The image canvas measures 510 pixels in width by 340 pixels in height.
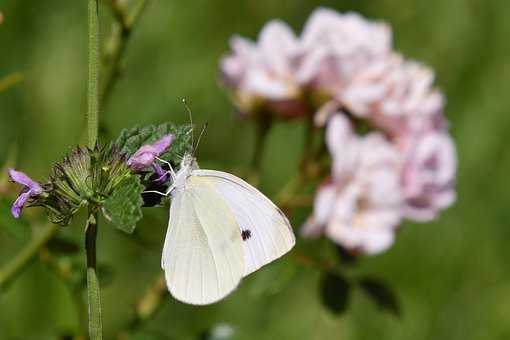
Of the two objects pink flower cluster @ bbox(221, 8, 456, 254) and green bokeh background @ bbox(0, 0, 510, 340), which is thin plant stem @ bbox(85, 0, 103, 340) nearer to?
pink flower cluster @ bbox(221, 8, 456, 254)

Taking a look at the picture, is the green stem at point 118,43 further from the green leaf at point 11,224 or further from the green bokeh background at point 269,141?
the green bokeh background at point 269,141

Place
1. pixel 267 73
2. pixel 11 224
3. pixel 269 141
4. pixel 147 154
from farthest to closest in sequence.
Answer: pixel 269 141
pixel 267 73
pixel 11 224
pixel 147 154

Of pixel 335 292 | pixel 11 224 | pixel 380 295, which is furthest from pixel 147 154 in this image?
pixel 380 295

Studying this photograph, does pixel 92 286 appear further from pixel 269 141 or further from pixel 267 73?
pixel 269 141

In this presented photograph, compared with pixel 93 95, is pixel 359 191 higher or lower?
lower

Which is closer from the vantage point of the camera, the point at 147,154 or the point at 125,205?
the point at 125,205

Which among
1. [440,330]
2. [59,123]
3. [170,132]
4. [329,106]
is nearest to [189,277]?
[170,132]

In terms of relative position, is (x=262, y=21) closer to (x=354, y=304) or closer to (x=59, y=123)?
(x=59, y=123)
